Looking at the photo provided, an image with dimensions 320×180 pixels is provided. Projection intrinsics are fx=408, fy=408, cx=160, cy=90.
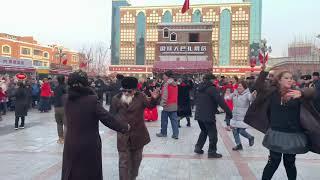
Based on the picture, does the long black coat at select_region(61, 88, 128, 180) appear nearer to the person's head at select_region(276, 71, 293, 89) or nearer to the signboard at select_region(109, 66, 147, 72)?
the person's head at select_region(276, 71, 293, 89)

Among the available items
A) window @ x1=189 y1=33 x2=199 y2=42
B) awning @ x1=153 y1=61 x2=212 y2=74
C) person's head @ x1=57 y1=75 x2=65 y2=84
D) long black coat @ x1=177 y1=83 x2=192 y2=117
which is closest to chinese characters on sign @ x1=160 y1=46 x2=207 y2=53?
window @ x1=189 y1=33 x2=199 y2=42

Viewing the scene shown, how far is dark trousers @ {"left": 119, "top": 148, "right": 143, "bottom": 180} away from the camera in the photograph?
219 inches

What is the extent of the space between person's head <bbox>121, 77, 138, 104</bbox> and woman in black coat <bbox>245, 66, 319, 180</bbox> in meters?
1.69

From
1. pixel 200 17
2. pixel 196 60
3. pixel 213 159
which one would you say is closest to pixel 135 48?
pixel 200 17

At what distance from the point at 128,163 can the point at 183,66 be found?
3904cm

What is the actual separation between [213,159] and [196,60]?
127 ft

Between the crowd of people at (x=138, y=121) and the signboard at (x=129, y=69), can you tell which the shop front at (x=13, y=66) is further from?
the signboard at (x=129, y=69)

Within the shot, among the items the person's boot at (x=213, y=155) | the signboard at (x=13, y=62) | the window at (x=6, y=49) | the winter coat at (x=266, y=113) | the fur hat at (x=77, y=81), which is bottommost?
the person's boot at (x=213, y=155)

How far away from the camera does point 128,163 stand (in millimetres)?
5648

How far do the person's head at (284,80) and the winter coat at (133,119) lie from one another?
1.80 metres

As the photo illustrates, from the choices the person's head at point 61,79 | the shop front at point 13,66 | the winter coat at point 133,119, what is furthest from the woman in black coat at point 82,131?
the shop front at point 13,66

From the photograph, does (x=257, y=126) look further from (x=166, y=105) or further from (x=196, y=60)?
(x=196, y=60)

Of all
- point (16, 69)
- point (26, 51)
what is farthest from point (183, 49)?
point (26, 51)

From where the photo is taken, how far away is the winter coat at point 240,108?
9352 millimetres
